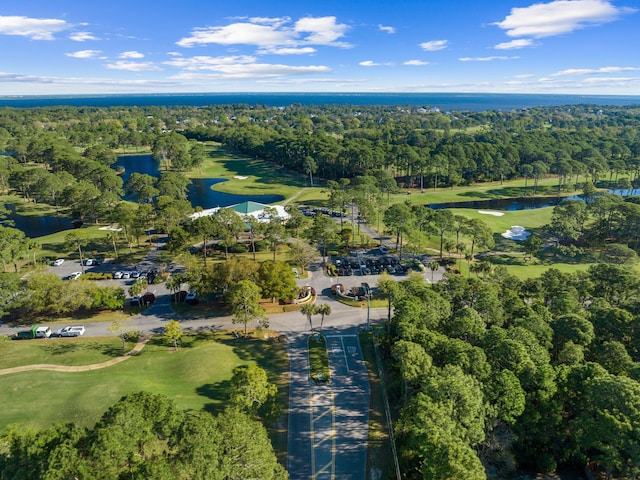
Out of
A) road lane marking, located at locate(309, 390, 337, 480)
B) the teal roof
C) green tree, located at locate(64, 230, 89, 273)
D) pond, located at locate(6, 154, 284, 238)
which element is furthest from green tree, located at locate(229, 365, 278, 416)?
pond, located at locate(6, 154, 284, 238)

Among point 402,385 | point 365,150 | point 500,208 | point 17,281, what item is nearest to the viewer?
point 402,385

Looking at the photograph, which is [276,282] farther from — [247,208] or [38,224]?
[38,224]

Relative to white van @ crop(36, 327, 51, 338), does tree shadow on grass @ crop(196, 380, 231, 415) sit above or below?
below

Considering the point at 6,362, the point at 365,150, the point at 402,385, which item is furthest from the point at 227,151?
the point at 402,385

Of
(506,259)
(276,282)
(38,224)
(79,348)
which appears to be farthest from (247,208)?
(506,259)

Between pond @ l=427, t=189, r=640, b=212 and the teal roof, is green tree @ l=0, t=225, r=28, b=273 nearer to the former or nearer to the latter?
the teal roof

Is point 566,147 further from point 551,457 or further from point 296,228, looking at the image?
point 551,457
